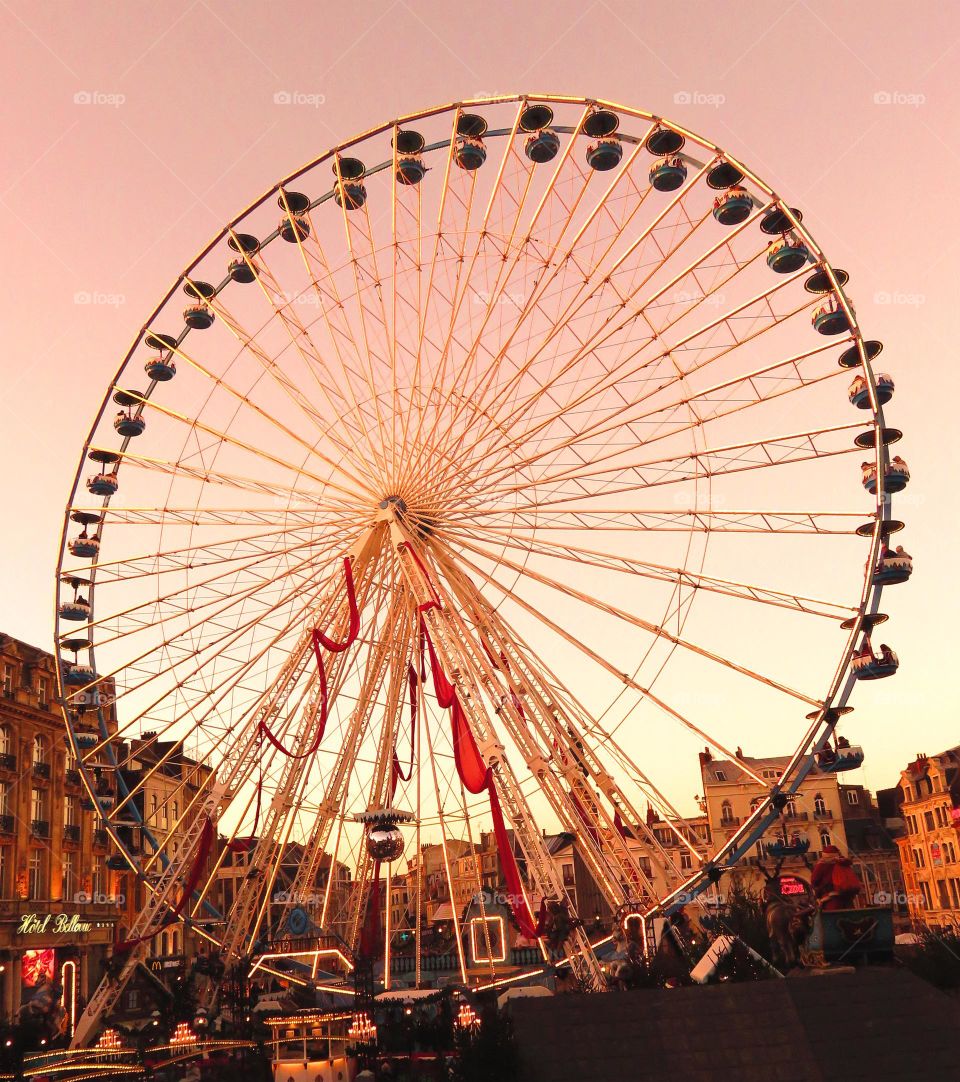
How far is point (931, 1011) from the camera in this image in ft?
52.2

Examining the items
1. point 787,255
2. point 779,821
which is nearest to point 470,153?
point 787,255

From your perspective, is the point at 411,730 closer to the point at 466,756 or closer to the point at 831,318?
the point at 466,756

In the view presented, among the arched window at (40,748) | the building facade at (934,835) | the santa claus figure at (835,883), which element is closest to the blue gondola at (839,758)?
the santa claus figure at (835,883)

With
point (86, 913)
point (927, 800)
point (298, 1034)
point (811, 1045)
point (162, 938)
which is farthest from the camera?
point (927, 800)

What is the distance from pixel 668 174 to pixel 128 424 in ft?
51.0

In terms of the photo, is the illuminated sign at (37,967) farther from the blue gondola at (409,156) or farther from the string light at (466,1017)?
the blue gondola at (409,156)

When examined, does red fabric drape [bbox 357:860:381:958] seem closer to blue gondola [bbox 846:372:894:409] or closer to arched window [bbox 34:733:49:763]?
blue gondola [bbox 846:372:894:409]

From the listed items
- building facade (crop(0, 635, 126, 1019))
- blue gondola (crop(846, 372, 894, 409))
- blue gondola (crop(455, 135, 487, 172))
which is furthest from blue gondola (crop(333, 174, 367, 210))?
building facade (crop(0, 635, 126, 1019))

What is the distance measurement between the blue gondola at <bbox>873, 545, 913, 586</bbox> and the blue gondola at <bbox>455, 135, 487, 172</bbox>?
13.3m

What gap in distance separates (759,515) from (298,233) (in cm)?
1372

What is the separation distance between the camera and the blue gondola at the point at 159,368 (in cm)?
2886

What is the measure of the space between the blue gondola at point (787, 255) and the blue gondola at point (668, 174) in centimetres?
274

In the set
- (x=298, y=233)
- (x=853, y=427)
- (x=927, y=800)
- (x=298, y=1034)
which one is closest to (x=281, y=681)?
(x=298, y=1034)

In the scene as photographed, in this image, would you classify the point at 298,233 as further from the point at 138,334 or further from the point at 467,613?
the point at 467,613
